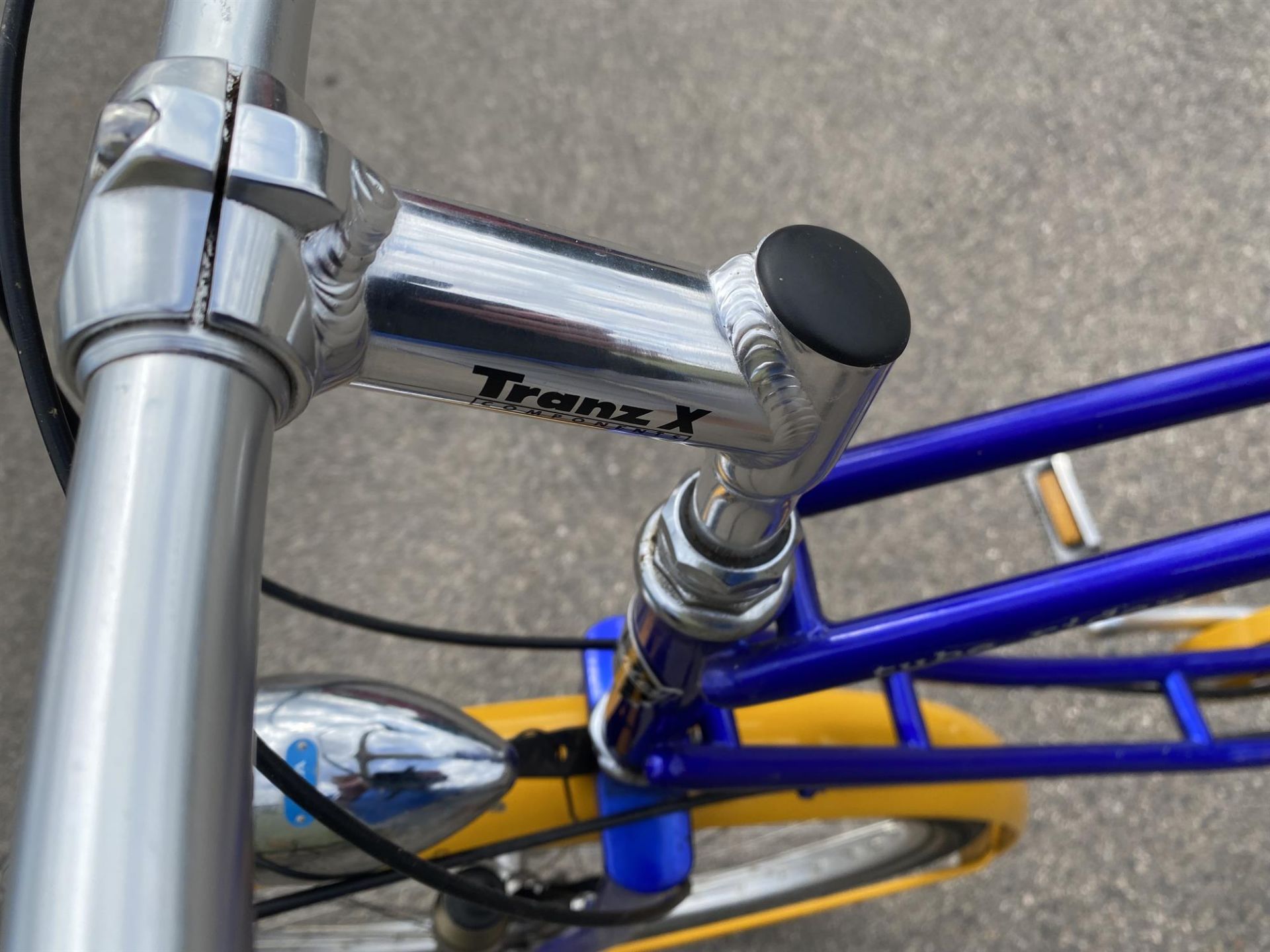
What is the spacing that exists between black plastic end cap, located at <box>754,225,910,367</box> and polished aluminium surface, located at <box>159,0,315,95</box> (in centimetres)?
Result: 13

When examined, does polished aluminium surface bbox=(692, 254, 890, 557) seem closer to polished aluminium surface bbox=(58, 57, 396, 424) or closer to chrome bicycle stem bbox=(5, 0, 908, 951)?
chrome bicycle stem bbox=(5, 0, 908, 951)

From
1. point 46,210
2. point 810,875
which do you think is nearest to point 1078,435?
point 810,875

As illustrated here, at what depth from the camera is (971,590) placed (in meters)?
0.49

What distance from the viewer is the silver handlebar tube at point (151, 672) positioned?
0.16 metres

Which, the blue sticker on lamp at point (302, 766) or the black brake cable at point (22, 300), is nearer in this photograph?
the black brake cable at point (22, 300)

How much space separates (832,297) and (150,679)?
20cm

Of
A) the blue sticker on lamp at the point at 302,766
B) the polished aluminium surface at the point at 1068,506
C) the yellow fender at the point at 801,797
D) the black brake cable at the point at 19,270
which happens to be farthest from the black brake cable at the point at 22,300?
the polished aluminium surface at the point at 1068,506

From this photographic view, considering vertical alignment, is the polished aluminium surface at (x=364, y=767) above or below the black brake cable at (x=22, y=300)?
below

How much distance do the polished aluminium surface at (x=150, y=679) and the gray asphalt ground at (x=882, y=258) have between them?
2.70 feet

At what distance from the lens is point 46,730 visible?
0.17 meters

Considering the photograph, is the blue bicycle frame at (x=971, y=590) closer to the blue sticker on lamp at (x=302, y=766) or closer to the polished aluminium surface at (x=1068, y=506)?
the blue sticker on lamp at (x=302, y=766)


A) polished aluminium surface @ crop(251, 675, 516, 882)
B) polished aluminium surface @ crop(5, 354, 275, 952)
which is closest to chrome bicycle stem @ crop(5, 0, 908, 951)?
polished aluminium surface @ crop(5, 354, 275, 952)

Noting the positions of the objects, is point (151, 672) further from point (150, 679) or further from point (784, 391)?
point (784, 391)

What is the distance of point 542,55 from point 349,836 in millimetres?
1105
